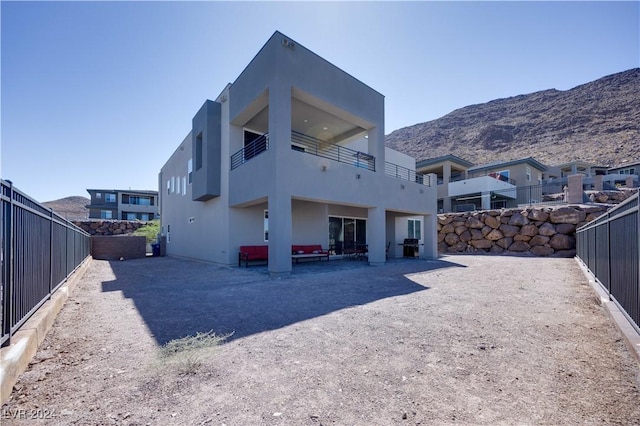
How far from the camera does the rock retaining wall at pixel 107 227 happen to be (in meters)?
28.4

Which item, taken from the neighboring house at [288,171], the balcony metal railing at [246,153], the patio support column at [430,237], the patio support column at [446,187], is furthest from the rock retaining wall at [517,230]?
the balcony metal railing at [246,153]

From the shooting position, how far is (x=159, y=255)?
21.2 m

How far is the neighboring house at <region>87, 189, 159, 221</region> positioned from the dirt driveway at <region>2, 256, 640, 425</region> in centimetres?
4762

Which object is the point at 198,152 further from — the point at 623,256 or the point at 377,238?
the point at 623,256

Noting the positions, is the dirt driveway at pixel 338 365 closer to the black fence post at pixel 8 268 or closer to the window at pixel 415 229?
the black fence post at pixel 8 268

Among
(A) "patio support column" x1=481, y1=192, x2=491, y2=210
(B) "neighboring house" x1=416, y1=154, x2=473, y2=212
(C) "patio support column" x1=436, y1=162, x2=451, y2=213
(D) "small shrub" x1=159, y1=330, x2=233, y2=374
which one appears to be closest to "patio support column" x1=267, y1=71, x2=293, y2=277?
Result: (D) "small shrub" x1=159, y1=330, x2=233, y2=374

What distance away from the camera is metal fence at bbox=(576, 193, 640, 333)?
11.8 feet

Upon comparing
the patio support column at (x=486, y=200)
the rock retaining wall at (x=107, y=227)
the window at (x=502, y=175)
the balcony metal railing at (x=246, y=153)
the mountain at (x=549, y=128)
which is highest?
the mountain at (x=549, y=128)

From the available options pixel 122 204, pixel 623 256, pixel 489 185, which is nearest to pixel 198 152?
pixel 623 256

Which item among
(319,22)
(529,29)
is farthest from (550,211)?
(319,22)

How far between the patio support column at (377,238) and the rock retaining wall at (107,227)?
27550mm

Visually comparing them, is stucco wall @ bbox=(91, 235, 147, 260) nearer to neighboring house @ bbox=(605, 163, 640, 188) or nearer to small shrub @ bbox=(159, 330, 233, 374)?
small shrub @ bbox=(159, 330, 233, 374)

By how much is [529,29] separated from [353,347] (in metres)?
16.1

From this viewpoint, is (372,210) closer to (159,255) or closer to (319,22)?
(319,22)
